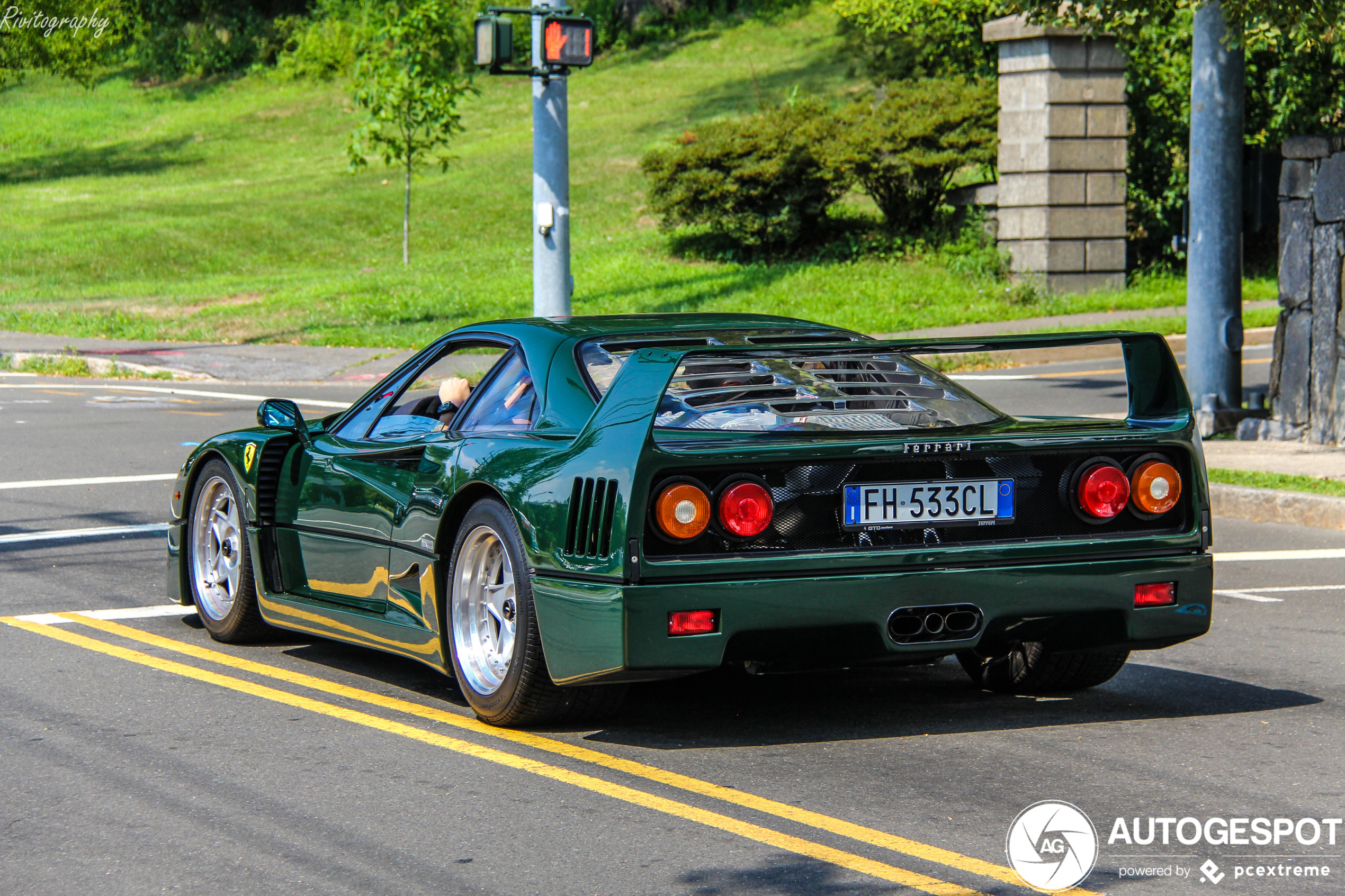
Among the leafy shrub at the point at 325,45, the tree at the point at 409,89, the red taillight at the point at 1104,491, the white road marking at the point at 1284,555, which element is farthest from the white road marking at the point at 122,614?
the leafy shrub at the point at 325,45

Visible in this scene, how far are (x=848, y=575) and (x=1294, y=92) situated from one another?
23390 mm

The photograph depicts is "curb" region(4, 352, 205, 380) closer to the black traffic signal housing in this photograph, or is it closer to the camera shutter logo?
the black traffic signal housing

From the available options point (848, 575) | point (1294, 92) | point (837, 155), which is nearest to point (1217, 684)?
point (848, 575)

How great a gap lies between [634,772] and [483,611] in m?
0.86

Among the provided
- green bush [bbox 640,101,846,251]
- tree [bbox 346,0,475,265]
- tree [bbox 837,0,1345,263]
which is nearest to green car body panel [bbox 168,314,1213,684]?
tree [bbox 837,0,1345,263]

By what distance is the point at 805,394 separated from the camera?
569 centimetres

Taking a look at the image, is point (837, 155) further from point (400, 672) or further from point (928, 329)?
point (400, 672)

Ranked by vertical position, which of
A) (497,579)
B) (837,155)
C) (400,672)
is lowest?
(400,672)

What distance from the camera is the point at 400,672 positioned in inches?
259

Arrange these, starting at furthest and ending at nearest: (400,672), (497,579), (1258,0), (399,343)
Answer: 1. (399,343)
2. (1258,0)
3. (400,672)
4. (497,579)

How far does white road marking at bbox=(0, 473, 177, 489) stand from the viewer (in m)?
11.7

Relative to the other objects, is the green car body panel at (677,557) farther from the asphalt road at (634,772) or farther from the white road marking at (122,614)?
the white road marking at (122,614)

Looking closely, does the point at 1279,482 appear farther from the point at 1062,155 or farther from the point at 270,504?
the point at 1062,155

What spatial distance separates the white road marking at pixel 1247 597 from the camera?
7.96m
